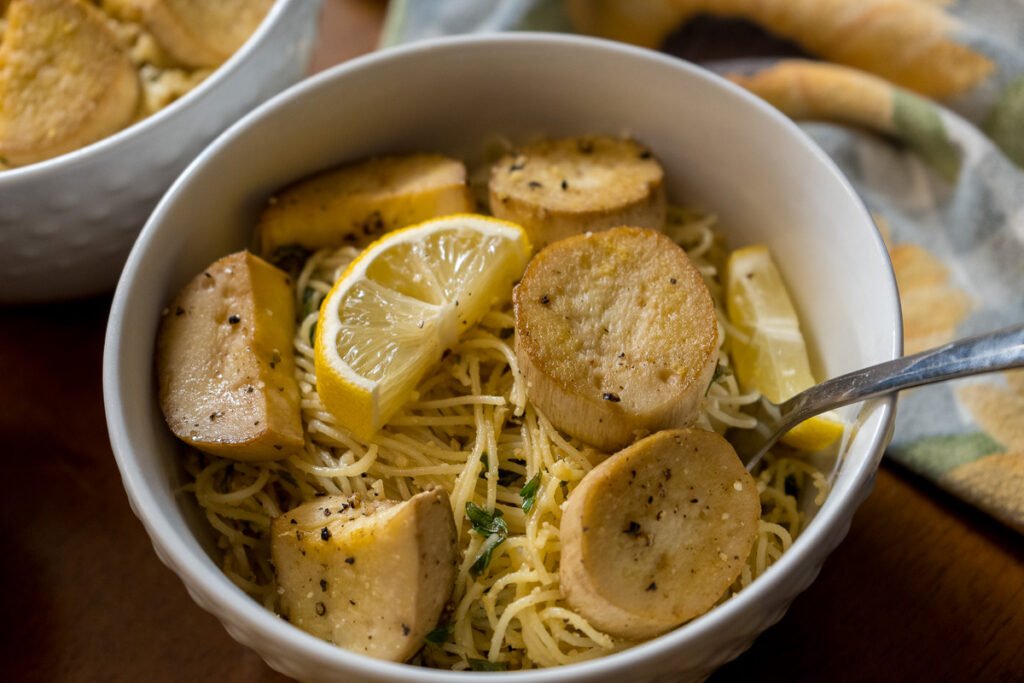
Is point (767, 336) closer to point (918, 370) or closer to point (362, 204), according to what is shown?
point (918, 370)

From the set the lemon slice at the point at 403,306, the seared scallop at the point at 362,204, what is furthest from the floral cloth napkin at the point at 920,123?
the lemon slice at the point at 403,306

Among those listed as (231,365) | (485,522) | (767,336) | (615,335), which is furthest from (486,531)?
(767,336)

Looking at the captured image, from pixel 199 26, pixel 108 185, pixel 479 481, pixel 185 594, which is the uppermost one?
pixel 199 26

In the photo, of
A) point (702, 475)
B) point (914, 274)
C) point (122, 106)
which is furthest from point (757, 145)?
point (122, 106)

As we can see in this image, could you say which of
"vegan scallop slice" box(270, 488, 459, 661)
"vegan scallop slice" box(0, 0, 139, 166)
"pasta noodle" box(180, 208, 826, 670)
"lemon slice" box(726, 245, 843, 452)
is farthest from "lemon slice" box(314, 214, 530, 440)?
"vegan scallop slice" box(0, 0, 139, 166)

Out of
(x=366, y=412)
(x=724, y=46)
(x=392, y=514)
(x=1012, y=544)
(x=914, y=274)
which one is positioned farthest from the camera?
(x=724, y=46)

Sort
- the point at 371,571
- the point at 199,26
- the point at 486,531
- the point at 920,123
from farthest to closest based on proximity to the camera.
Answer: the point at 920,123 < the point at 199,26 < the point at 486,531 < the point at 371,571

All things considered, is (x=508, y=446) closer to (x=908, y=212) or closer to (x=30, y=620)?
(x=30, y=620)
